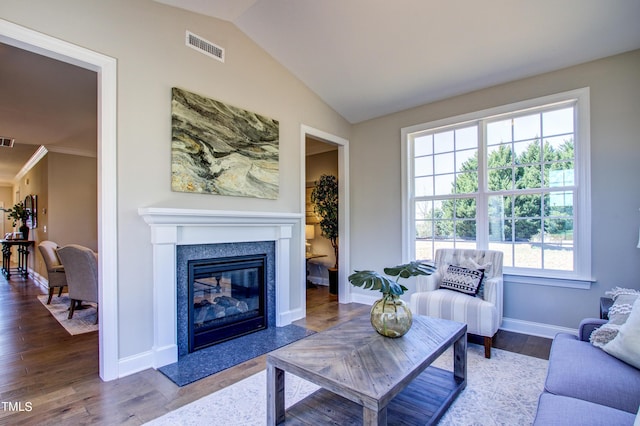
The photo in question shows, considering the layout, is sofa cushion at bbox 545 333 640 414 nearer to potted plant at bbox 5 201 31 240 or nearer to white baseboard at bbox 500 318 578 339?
white baseboard at bbox 500 318 578 339

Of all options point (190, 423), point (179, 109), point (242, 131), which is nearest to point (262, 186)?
point (242, 131)

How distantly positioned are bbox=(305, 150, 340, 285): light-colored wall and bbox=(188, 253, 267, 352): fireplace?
2.70 metres

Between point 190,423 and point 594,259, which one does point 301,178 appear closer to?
point 190,423

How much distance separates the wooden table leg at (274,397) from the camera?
175 cm

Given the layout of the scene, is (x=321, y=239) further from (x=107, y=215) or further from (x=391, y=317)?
(x=391, y=317)

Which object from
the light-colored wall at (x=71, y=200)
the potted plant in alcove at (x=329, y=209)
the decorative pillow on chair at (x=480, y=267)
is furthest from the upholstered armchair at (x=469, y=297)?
the light-colored wall at (x=71, y=200)

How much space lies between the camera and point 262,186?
3711mm

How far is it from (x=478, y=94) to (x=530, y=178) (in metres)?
1.19

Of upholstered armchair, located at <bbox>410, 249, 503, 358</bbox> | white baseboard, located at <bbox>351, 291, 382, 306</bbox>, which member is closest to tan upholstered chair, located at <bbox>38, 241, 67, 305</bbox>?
white baseboard, located at <bbox>351, 291, 382, 306</bbox>

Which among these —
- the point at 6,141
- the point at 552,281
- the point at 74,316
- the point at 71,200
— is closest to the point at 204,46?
the point at 74,316

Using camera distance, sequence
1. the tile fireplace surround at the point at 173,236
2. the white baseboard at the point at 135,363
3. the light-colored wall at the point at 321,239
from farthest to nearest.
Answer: the light-colored wall at the point at 321,239 → the tile fireplace surround at the point at 173,236 → the white baseboard at the point at 135,363

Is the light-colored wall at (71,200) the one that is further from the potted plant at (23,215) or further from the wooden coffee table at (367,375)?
the wooden coffee table at (367,375)

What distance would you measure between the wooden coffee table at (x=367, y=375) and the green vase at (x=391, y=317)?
49 mm

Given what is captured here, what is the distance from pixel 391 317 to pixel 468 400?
32.7 inches
